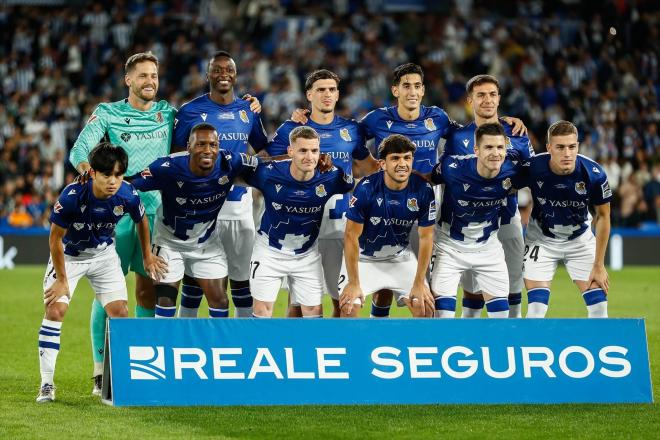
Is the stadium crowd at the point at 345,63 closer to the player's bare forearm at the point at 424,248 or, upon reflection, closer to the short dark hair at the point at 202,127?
the short dark hair at the point at 202,127

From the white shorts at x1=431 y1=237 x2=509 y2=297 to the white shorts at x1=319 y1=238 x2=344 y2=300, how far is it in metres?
0.82

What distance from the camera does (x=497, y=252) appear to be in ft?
29.2

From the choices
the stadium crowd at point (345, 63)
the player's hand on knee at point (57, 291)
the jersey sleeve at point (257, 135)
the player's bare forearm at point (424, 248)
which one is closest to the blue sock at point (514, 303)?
the player's bare forearm at point (424, 248)

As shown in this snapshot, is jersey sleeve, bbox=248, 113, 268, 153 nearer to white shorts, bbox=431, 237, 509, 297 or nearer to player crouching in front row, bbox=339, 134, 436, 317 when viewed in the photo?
player crouching in front row, bbox=339, 134, 436, 317

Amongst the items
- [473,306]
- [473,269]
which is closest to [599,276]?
[473,269]

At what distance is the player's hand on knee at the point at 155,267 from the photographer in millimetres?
8141

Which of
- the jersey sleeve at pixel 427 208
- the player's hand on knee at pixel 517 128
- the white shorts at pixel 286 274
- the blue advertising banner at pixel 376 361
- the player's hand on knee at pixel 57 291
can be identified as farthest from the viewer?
the player's hand on knee at pixel 517 128

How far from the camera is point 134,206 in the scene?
312 inches

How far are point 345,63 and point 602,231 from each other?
1566cm

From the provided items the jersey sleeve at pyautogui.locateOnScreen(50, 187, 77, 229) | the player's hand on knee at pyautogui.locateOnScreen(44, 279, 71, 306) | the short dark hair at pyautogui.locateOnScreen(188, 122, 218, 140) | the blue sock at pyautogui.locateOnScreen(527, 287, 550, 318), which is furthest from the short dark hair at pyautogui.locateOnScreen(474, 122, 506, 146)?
the player's hand on knee at pyautogui.locateOnScreen(44, 279, 71, 306)

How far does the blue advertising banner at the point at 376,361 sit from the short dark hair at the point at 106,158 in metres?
1.07

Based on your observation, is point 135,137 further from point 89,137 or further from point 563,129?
point 563,129

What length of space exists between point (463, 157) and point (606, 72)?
55.8 ft

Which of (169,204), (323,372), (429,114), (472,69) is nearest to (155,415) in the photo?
(323,372)
